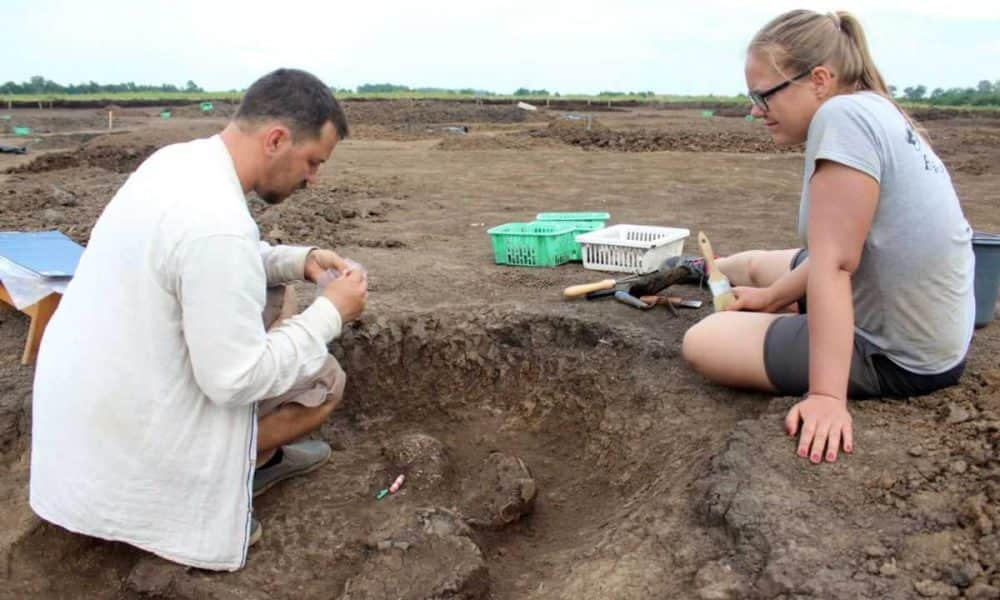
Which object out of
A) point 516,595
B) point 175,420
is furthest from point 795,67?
point 175,420

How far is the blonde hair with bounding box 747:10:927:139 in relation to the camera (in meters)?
2.50

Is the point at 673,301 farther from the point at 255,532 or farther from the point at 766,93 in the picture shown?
the point at 255,532

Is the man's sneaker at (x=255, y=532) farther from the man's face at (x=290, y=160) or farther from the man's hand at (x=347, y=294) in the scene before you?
the man's face at (x=290, y=160)

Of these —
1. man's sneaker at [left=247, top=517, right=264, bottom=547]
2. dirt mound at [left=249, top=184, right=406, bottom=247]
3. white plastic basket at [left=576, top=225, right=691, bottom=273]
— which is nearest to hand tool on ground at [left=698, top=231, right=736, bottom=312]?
white plastic basket at [left=576, top=225, right=691, bottom=273]

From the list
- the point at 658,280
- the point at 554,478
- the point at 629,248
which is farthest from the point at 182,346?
the point at 629,248

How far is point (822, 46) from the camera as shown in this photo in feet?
8.23

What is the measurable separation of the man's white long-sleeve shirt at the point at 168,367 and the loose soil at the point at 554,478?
0.26 metres

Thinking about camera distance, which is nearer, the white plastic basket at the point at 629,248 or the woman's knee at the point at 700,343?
the woman's knee at the point at 700,343

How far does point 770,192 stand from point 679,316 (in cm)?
586

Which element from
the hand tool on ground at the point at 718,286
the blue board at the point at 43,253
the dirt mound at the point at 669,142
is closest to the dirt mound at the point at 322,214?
the blue board at the point at 43,253

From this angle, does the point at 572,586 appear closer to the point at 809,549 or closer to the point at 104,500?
the point at 809,549

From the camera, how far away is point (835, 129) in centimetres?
241

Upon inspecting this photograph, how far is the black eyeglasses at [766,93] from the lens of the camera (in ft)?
8.36

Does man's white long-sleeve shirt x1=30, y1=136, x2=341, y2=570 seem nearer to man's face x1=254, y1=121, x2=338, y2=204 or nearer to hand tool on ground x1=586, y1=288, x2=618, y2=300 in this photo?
man's face x1=254, y1=121, x2=338, y2=204
